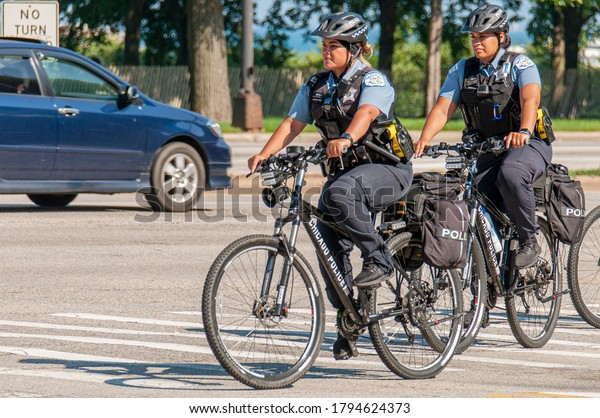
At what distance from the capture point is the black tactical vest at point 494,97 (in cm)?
696

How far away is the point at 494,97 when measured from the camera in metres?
6.98

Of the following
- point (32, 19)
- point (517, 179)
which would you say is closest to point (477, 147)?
point (517, 179)

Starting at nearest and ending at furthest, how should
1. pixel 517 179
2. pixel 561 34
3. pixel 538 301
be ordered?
pixel 517 179 → pixel 538 301 → pixel 561 34

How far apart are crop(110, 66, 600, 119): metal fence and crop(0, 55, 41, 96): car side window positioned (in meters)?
26.1

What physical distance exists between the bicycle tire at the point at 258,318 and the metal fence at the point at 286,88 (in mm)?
33841

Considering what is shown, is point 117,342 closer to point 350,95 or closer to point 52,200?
point 350,95

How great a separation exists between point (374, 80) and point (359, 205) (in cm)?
63

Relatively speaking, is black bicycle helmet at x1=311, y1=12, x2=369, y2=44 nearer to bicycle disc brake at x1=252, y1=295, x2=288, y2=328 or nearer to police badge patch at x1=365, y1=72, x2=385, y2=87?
police badge patch at x1=365, y1=72, x2=385, y2=87

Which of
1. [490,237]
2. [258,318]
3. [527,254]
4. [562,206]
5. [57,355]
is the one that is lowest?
[57,355]

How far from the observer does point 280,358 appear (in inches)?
231

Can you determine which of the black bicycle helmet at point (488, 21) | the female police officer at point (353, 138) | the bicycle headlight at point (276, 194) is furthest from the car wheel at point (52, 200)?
the bicycle headlight at point (276, 194)

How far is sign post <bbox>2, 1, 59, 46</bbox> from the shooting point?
18.7m

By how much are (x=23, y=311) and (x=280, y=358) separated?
2.69m
